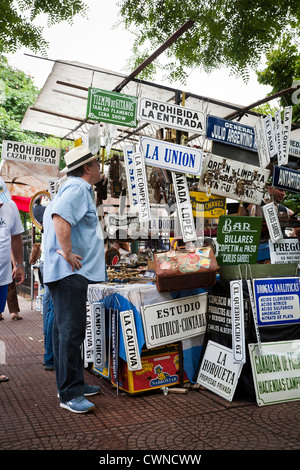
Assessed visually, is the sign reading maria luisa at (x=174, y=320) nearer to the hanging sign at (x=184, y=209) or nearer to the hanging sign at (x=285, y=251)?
the hanging sign at (x=184, y=209)

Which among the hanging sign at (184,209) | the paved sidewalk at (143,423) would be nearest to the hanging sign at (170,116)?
the hanging sign at (184,209)

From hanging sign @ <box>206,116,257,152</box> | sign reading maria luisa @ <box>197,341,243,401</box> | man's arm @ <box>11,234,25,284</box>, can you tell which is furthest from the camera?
hanging sign @ <box>206,116,257,152</box>

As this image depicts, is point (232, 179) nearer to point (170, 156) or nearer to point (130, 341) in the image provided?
point (170, 156)

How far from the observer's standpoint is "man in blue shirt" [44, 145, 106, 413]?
342 cm

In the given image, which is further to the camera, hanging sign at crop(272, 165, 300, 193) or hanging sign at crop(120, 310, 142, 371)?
hanging sign at crop(272, 165, 300, 193)

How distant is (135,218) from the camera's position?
26.8 ft

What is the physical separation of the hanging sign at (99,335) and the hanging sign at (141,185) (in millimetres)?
1023

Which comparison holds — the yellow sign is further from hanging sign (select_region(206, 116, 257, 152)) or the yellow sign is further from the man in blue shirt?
the man in blue shirt

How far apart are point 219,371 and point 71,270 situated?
1666mm

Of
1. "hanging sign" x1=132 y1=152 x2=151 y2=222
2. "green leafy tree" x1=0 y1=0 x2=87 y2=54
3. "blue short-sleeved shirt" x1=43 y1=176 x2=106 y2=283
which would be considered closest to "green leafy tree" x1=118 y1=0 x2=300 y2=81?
"green leafy tree" x1=0 y1=0 x2=87 y2=54

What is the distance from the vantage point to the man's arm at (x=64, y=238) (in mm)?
3375

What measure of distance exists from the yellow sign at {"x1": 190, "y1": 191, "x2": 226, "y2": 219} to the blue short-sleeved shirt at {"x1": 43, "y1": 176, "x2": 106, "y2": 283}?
1.71 metres

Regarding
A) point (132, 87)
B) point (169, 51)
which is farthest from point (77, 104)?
point (169, 51)
